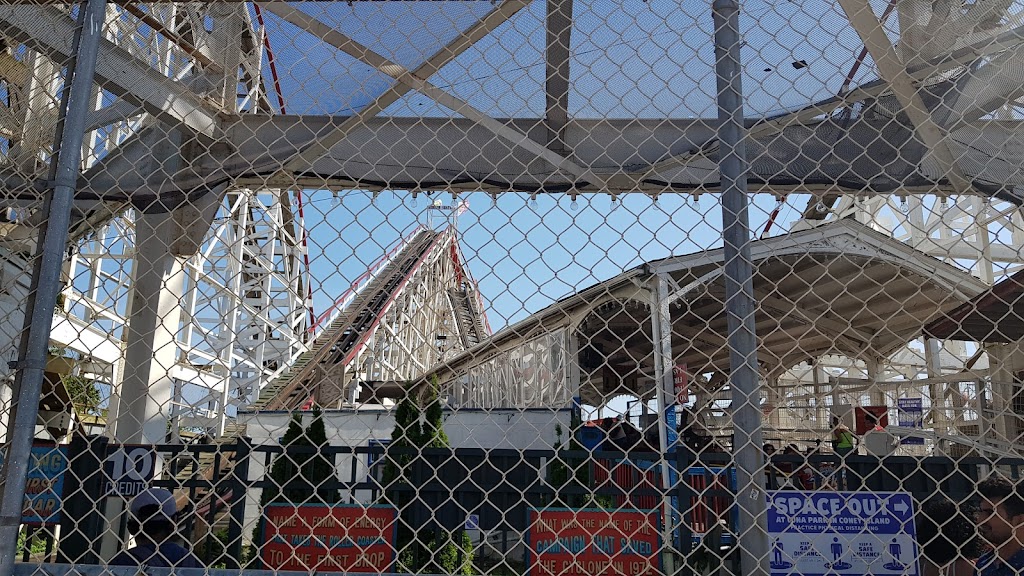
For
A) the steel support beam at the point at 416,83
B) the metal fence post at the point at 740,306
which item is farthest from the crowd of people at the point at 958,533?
the steel support beam at the point at 416,83

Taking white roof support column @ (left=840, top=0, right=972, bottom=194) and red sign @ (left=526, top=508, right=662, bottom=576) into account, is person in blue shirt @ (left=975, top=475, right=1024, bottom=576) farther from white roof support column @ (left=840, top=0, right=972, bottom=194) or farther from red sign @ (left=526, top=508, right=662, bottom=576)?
red sign @ (left=526, top=508, right=662, bottom=576)

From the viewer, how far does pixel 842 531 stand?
214 cm

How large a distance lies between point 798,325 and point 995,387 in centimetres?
351

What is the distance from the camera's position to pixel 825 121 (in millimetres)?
2490

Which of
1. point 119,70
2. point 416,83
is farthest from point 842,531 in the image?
point 119,70

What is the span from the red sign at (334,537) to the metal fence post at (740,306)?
67.4 inches

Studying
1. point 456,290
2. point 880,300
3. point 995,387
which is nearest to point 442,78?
point 995,387

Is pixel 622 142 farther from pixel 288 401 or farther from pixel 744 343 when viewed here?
pixel 288 401

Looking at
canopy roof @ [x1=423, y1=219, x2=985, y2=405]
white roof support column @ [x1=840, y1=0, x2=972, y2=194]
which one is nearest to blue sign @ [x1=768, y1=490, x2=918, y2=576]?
white roof support column @ [x1=840, y1=0, x2=972, y2=194]

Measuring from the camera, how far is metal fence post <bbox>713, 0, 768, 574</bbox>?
168cm

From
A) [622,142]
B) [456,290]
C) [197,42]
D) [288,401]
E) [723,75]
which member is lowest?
[288,401]

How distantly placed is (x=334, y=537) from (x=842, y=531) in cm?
201

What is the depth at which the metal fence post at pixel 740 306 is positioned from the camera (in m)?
1.68

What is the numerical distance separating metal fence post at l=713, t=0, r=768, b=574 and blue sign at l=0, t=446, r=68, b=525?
7.17ft
